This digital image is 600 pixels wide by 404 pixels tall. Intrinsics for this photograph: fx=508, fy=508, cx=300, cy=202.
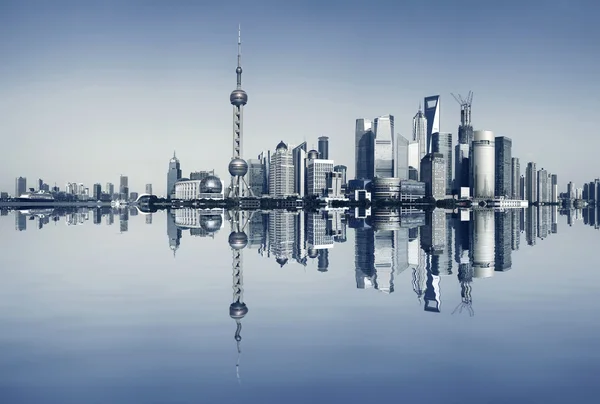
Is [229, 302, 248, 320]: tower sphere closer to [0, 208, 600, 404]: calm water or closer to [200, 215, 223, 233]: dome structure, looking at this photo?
[0, 208, 600, 404]: calm water

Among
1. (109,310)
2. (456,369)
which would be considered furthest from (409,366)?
(109,310)

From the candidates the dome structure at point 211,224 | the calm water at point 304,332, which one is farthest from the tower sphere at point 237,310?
the dome structure at point 211,224

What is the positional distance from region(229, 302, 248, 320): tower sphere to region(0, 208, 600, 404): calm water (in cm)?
40

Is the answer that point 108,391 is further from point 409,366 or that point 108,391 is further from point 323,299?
point 323,299

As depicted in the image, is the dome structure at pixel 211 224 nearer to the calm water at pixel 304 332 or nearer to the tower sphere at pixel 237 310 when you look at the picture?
the calm water at pixel 304 332

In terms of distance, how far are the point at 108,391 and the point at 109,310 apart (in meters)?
10.4

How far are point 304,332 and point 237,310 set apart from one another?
458 cm

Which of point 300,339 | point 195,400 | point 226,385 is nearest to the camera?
point 195,400

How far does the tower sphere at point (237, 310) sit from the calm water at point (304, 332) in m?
0.40

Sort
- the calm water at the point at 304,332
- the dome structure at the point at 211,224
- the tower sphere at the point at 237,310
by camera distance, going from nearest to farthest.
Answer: the calm water at the point at 304,332, the tower sphere at the point at 237,310, the dome structure at the point at 211,224

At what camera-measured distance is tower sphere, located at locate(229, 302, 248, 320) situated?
21.9 m

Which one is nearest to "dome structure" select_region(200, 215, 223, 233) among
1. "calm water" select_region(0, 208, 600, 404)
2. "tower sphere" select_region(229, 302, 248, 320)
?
"calm water" select_region(0, 208, 600, 404)

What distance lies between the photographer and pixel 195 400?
42.6 feet

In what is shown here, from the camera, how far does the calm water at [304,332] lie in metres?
13.8
